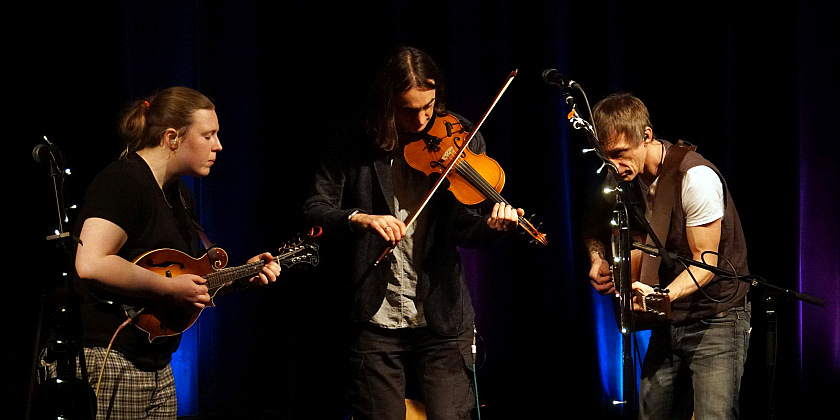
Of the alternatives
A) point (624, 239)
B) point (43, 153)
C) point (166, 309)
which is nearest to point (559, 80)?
point (624, 239)

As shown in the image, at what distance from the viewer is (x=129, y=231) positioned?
92.7 inches

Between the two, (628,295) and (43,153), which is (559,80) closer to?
(628,295)

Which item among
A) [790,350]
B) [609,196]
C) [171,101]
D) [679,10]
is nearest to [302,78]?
[171,101]

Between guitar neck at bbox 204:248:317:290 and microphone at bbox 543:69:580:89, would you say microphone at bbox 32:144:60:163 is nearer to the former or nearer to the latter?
guitar neck at bbox 204:248:317:290

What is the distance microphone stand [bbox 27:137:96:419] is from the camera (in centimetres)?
217

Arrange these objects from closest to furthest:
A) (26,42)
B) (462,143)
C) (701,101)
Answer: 1. (462,143)
2. (26,42)
3. (701,101)

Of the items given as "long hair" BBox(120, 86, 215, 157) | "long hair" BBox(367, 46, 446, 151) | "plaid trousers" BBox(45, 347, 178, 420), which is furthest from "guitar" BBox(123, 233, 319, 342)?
"long hair" BBox(367, 46, 446, 151)

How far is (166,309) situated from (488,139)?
2033 millimetres

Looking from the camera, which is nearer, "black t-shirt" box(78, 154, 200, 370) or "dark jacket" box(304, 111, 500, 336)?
"black t-shirt" box(78, 154, 200, 370)

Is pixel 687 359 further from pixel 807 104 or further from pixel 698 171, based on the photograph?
pixel 807 104

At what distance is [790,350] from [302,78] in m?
2.99

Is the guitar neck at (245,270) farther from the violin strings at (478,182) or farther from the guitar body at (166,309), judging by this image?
the violin strings at (478,182)

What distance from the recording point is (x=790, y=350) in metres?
Answer: 4.21

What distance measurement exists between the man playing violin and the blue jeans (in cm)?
77
